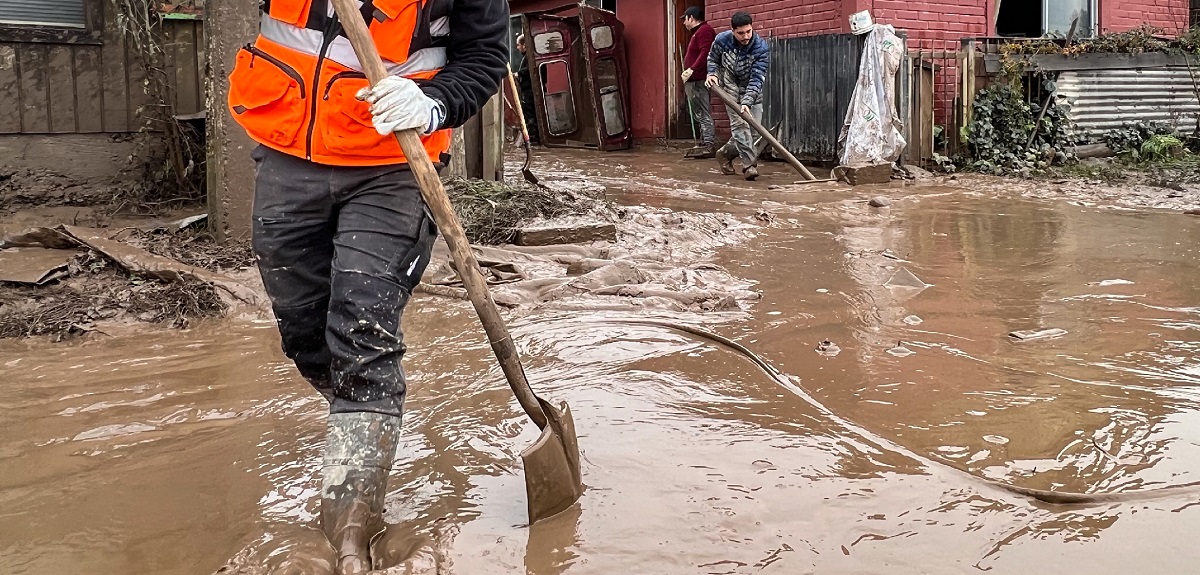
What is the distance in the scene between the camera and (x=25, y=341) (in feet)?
13.3

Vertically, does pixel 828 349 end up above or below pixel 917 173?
below

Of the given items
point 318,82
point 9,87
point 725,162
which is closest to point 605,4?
point 725,162

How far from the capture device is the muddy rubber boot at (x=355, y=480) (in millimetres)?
2207

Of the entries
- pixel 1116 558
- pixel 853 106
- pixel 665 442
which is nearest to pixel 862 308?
pixel 665 442

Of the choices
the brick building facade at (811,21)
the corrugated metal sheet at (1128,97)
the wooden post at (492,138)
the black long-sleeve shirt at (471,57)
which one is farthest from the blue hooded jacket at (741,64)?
the black long-sleeve shirt at (471,57)

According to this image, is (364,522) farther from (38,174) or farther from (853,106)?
(853,106)

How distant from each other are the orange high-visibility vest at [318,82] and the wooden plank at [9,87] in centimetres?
520

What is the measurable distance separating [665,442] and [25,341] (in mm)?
2756

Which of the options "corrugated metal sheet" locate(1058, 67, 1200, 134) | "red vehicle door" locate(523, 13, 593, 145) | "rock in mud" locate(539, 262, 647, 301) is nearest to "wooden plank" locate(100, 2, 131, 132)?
"rock in mud" locate(539, 262, 647, 301)

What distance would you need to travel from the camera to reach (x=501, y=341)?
2.38 m

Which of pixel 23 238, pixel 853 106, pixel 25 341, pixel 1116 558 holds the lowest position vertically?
pixel 1116 558

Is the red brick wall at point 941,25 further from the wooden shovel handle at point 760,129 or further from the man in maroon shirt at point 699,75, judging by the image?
the man in maroon shirt at point 699,75

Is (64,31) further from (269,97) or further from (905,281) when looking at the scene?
(905,281)

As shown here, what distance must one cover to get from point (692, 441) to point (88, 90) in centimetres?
571
